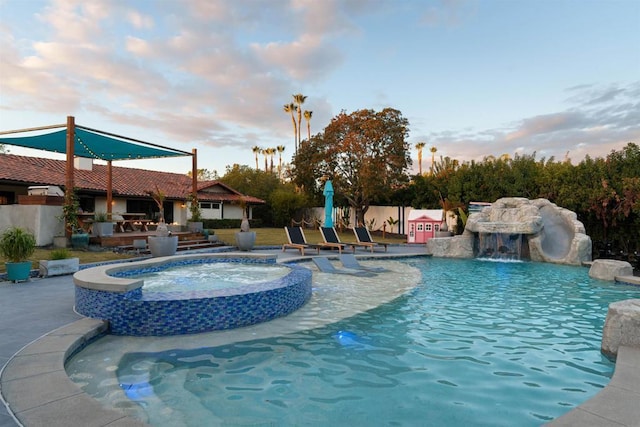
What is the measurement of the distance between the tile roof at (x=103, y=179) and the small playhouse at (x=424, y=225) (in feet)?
32.4

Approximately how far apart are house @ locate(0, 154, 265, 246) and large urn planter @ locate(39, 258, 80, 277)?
177 inches

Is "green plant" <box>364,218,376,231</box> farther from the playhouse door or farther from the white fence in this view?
the playhouse door

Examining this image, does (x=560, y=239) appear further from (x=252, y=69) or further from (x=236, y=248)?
(x=252, y=69)

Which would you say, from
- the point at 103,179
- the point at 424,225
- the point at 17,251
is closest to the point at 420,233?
the point at 424,225

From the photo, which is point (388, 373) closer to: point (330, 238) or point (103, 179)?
point (330, 238)

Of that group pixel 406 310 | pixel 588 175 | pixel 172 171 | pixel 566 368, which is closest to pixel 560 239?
pixel 588 175

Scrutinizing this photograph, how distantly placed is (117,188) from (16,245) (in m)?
17.5

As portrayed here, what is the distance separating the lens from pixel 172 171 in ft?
114

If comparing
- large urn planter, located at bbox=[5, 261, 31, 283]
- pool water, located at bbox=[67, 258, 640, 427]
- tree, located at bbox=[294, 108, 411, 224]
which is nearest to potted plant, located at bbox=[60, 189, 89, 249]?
large urn planter, located at bbox=[5, 261, 31, 283]

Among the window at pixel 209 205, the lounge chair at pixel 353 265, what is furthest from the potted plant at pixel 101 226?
the window at pixel 209 205

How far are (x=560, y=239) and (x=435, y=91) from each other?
7.40 meters

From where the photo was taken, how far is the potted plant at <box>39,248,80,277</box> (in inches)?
323

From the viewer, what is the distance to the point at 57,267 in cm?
837

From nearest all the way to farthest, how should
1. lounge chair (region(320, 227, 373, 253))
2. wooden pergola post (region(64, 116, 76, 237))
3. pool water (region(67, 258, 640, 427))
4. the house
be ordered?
1. pool water (region(67, 258, 640, 427))
2. wooden pergola post (region(64, 116, 76, 237))
3. lounge chair (region(320, 227, 373, 253))
4. the house
